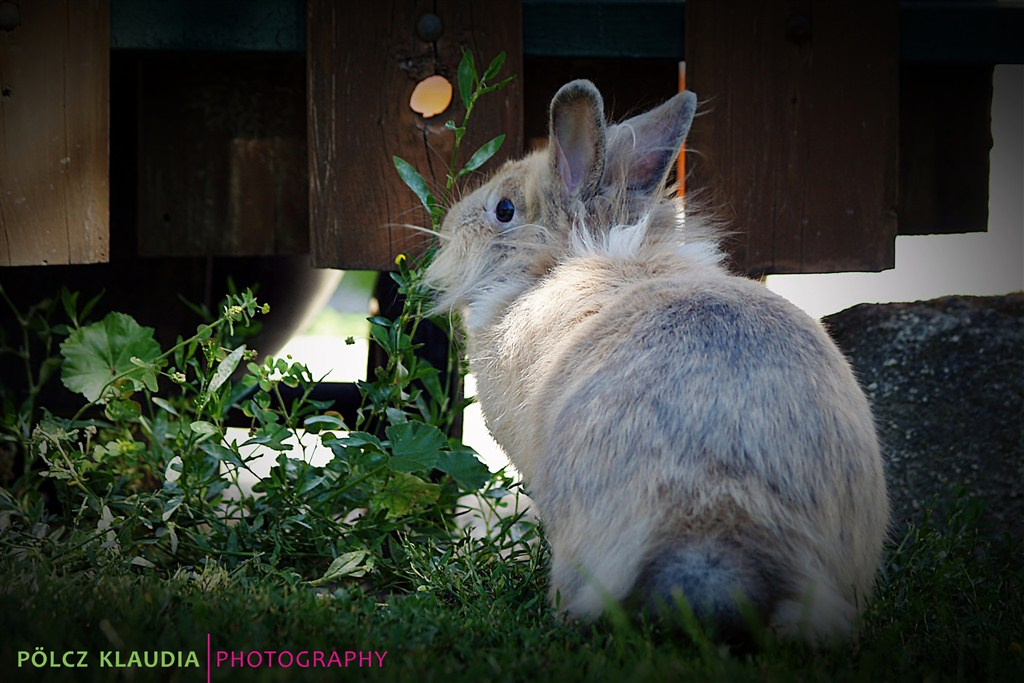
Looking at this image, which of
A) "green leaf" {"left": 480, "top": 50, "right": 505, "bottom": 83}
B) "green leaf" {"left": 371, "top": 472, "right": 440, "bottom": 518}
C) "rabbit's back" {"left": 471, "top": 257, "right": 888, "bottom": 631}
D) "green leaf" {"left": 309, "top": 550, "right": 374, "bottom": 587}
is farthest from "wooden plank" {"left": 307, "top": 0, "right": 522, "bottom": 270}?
"rabbit's back" {"left": 471, "top": 257, "right": 888, "bottom": 631}

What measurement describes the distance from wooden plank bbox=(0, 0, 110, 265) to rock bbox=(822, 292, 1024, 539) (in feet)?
9.30

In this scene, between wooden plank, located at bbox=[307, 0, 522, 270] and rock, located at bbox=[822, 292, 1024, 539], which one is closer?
rock, located at bbox=[822, 292, 1024, 539]

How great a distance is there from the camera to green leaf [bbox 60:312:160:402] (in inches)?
127

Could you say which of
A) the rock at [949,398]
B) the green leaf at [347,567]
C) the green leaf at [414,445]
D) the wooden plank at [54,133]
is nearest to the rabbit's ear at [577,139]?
the green leaf at [414,445]

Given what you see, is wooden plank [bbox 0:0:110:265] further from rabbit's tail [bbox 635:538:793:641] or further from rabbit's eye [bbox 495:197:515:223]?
rabbit's tail [bbox 635:538:793:641]

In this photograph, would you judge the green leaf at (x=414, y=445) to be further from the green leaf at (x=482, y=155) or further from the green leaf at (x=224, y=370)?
the green leaf at (x=482, y=155)

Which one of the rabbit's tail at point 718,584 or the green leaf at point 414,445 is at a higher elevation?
the green leaf at point 414,445

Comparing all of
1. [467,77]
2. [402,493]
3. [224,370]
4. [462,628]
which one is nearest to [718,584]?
[462,628]

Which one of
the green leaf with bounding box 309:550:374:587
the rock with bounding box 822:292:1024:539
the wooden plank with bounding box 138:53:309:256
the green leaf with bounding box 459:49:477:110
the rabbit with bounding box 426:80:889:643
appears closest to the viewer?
the rabbit with bounding box 426:80:889:643

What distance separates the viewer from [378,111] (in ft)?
12.0

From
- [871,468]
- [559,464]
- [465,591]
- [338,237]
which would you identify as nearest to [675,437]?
[559,464]

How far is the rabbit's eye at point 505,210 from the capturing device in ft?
10.8

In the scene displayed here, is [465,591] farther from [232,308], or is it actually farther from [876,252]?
[876,252]

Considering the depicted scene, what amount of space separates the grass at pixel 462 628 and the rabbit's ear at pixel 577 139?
110cm
